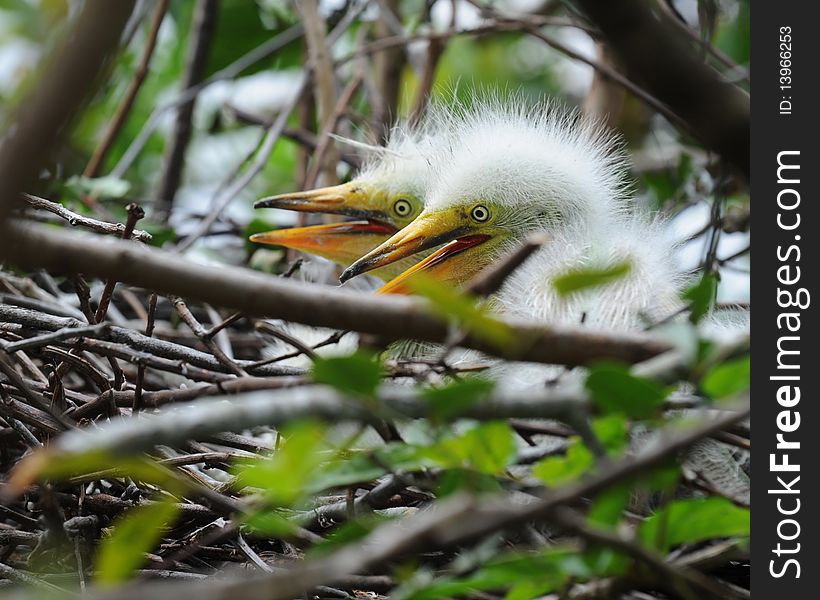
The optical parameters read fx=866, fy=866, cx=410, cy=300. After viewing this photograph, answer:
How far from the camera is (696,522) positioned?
2.00 ft

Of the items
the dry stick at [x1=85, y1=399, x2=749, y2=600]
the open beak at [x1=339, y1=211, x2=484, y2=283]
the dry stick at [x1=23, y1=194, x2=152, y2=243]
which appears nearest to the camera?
the dry stick at [x1=85, y1=399, x2=749, y2=600]

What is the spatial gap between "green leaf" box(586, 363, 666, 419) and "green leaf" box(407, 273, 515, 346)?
0.20 ft

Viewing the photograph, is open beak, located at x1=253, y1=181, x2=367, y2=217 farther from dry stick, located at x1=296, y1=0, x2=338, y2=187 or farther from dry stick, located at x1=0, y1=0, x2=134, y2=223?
dry stick, located at x1=0, y1=0, x2=134, y2=223

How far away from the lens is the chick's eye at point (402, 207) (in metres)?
1.79

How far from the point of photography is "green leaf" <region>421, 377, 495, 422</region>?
0.51 meters

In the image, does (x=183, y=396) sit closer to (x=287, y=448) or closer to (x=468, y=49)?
(x=287, y=448)

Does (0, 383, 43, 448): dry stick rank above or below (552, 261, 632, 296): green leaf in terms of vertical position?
below

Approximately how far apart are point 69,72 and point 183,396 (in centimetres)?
50

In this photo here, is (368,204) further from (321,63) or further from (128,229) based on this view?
(128,229)

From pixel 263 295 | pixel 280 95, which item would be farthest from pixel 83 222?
pixel 280 95

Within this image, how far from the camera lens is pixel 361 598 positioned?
91 centimetres

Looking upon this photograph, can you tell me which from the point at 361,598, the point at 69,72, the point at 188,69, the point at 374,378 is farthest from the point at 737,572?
the point at 188,69

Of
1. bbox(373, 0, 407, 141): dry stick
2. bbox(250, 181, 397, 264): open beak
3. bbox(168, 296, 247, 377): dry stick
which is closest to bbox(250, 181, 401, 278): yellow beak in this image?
bbox(250, 181, 397, 264): open beak

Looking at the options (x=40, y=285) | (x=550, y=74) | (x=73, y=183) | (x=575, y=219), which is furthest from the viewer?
(x=550, y=74)
